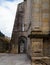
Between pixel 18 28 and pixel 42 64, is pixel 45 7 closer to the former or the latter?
pixel 42 64

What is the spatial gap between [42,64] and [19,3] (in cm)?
1852

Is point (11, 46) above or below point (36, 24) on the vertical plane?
below

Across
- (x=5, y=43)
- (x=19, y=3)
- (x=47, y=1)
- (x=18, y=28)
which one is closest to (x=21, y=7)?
(x=19, y=3)

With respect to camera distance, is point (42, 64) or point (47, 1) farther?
point (47, 1)

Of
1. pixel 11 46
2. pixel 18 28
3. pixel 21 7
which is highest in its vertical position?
pixel 21 7

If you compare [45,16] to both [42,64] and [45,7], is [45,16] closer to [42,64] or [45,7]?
[45,7]

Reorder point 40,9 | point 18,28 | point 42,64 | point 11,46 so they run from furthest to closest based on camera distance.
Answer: point 18,28
point 11,46
point 40,9
point 42,64

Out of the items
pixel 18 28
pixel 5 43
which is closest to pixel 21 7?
pixel 18 28

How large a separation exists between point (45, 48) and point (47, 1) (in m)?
2.03

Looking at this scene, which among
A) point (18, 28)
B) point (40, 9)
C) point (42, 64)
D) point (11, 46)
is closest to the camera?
point (42, 64)

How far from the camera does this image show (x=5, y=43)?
26.0 metres

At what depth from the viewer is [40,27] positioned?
934cm

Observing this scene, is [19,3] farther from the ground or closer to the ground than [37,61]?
farther from the ground

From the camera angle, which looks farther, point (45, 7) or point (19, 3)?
point (19, 3)
